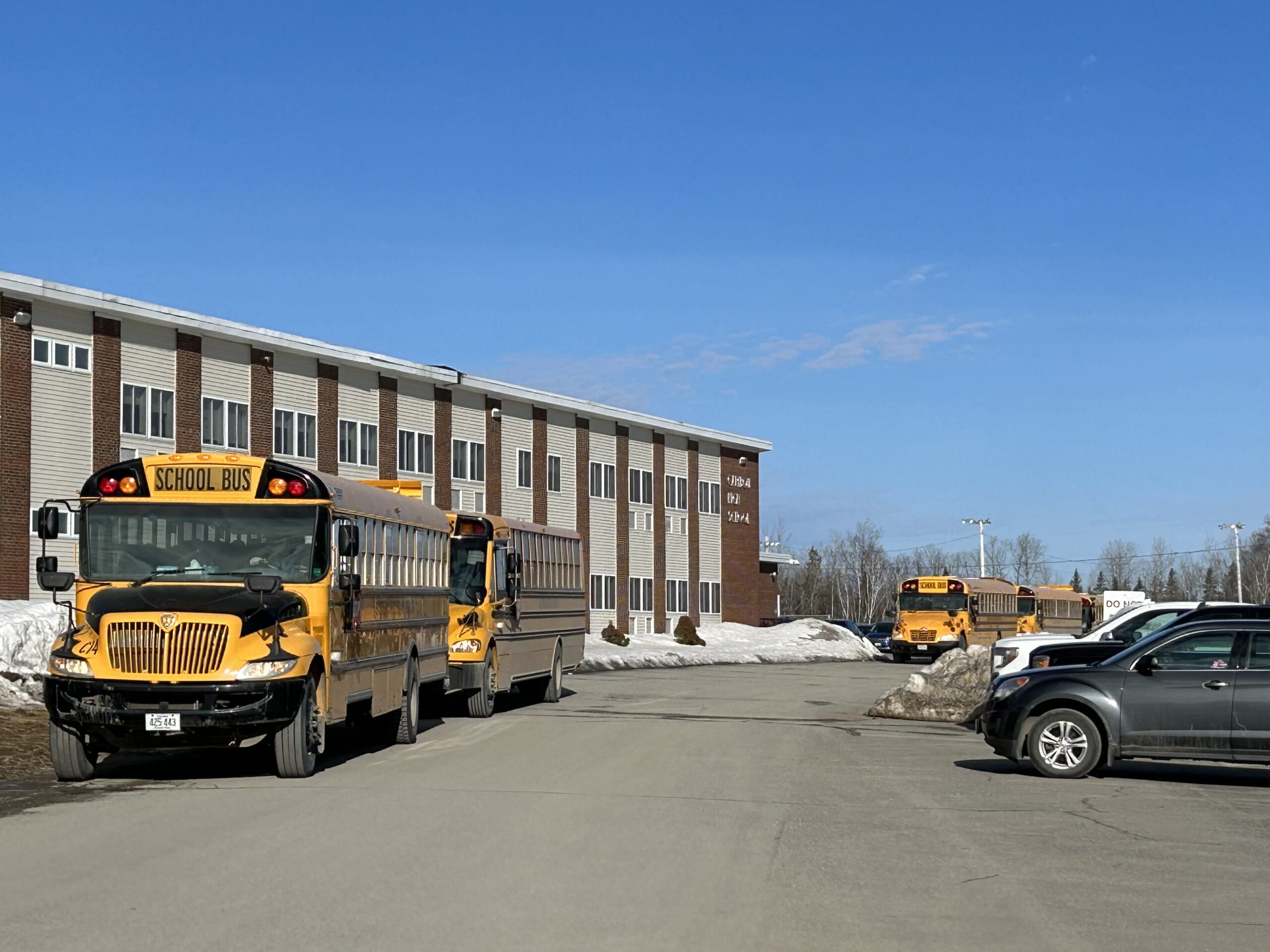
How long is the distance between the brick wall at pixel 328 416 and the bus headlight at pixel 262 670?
3877cm

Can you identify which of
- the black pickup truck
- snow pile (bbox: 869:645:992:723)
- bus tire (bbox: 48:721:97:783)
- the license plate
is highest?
the black pickup truck

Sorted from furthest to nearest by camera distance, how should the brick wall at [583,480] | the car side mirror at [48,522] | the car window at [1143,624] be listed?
the brick wall at [583,480] < the car window at [1143,624] < the car side mirror at [48,522]

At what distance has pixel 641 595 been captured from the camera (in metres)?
70.8

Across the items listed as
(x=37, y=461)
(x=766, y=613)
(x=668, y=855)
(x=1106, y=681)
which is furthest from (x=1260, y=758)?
(x=766, y=613)

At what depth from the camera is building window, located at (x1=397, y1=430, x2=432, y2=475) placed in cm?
5722

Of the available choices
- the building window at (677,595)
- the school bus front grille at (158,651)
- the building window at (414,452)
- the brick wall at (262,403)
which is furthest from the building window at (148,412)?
the school bus front grille at (158,651)

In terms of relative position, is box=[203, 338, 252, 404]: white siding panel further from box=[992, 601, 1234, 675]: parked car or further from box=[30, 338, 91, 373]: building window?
box=[992, 601, 1234, 675]: parked car

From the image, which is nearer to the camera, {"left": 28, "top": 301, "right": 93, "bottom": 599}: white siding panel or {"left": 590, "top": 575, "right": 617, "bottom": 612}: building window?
{"left": 28, "top": 301, "right": 93, "bottom": 599}: white siding panel

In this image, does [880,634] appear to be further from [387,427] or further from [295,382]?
[295,382]

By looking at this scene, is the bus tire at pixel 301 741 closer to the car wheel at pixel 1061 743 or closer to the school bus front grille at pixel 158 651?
the school bus front grille at pixel 158 651

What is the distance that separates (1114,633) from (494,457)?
39.5m

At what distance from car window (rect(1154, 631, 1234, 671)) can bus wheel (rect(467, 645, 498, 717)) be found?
11.4 meters

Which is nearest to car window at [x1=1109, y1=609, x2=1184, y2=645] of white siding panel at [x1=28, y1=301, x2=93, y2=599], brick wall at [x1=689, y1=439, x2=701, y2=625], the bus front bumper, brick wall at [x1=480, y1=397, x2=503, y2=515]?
the bus front bumper

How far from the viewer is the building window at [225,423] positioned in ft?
159
